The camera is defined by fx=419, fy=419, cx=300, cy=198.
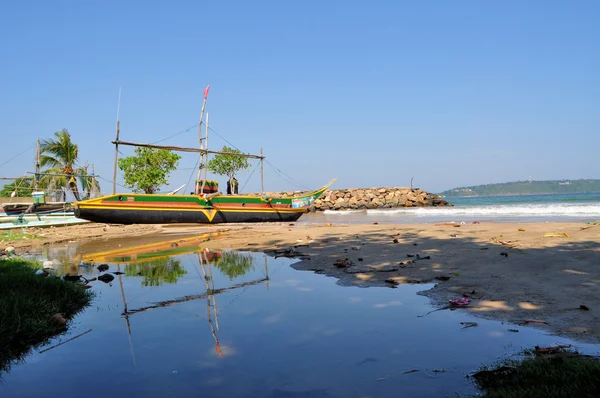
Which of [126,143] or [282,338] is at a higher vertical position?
[126,143]

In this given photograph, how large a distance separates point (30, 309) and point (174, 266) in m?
4.07

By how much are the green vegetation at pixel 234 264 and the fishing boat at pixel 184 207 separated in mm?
13739

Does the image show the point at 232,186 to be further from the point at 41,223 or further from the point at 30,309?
the point at 30,309

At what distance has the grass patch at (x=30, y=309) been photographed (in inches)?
173

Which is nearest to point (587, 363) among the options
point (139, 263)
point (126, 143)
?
point (139, 263)

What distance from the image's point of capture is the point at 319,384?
3164mm

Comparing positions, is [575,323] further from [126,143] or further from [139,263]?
[126,143]

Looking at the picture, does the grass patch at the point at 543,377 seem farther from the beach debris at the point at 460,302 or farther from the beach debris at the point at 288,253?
the beach debris at the point at 288,253

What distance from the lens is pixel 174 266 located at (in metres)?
9.15

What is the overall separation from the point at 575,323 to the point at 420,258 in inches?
179

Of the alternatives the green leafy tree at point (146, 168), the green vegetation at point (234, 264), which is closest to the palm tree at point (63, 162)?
the green leafy tree at point (146, 168)

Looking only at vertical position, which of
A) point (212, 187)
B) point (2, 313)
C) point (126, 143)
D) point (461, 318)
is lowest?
point (461, 318)

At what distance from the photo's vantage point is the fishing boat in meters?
23.0

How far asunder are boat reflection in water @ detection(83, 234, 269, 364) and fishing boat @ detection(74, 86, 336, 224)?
33.4 feet
